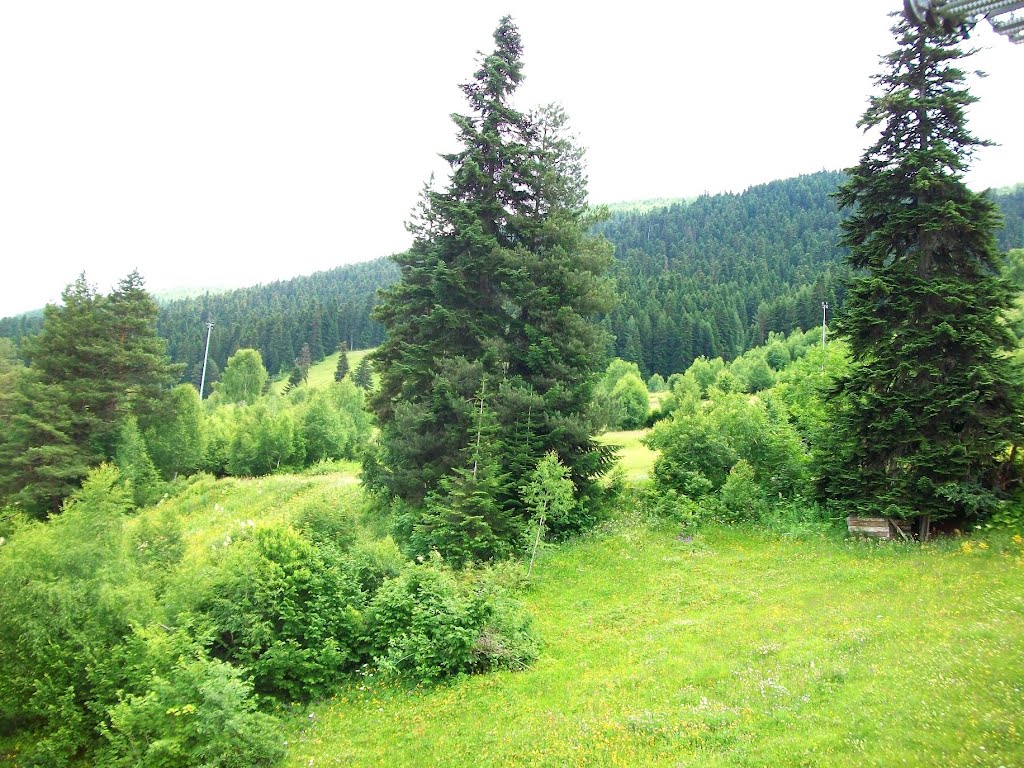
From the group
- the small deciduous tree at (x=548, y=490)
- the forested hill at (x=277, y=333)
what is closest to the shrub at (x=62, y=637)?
the small deciduous tree at (x=548, y=490)

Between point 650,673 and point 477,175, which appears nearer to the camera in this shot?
point 650,673

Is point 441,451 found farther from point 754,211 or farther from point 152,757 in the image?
point 754,211

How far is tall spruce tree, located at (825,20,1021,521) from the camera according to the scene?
16359mm

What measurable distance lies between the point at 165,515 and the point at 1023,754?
64.8 feet

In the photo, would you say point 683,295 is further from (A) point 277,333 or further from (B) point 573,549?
(B) point 573,549

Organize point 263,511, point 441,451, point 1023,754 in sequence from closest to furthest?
point 1023,754 < point 441,451 < point 263,511

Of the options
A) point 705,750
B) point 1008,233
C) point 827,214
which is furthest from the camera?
point 827,214

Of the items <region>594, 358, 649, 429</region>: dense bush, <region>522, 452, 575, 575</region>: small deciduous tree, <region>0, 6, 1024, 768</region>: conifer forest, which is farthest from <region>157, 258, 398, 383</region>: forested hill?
<region>522, 452, 575, 575</region>: small deciduous tree

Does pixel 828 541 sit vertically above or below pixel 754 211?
below

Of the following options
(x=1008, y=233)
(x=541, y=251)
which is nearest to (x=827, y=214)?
(x=1008, y=233)

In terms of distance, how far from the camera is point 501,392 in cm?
2242

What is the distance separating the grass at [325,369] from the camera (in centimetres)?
11319

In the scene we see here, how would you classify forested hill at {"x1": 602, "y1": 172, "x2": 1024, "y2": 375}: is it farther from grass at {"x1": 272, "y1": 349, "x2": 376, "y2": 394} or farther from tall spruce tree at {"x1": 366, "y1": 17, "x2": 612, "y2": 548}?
grass at {"x1": 272, "y1": 349, "x2": 376, "y2": 394}

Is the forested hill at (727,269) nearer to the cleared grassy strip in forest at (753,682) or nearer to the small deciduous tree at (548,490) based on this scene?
the small deciduous tree at (548,490)
